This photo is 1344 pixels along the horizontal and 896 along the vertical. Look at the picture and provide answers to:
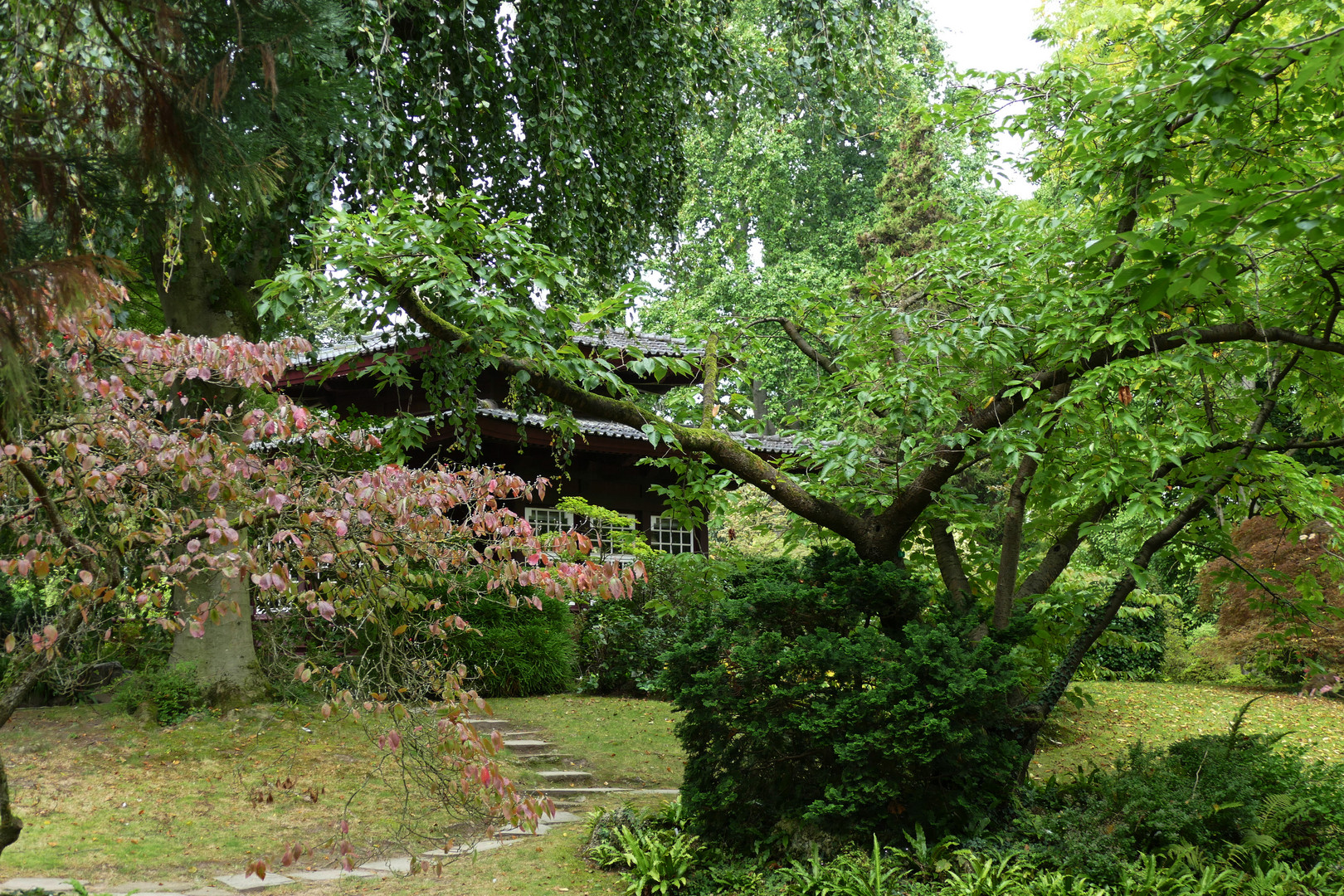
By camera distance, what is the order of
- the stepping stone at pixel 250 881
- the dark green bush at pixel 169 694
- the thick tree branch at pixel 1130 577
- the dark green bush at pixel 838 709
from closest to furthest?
the dark green bush at pixel 838 709 → the stepping stone at pixel 250 881 → the thick tree branch at pixel 1130 577 → the dark green bush at pixel 169 694

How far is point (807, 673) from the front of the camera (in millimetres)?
5766

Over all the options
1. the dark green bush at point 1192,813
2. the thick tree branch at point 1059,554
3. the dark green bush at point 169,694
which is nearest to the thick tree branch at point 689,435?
the thick tree branch at point 1059,554

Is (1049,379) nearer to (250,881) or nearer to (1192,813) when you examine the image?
(1192,813)

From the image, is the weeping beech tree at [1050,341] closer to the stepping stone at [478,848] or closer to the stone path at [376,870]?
the stone path at [376,870]

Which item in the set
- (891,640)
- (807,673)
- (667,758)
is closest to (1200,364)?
(891,640)

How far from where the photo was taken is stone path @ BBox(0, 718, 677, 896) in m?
5.48

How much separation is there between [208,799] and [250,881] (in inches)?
73.1

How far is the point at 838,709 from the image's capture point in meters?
5.32

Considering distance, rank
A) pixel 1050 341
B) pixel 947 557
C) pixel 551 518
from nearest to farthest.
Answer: pixel 1050 341 < pixel 947 557 < pixel 551 518

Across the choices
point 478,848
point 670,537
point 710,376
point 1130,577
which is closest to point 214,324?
point 710,376

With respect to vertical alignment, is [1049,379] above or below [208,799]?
above

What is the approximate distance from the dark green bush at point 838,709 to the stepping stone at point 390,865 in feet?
6.33

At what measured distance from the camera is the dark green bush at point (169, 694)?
9.07 meters

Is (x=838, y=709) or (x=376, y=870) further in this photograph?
(x=376, y=870)
